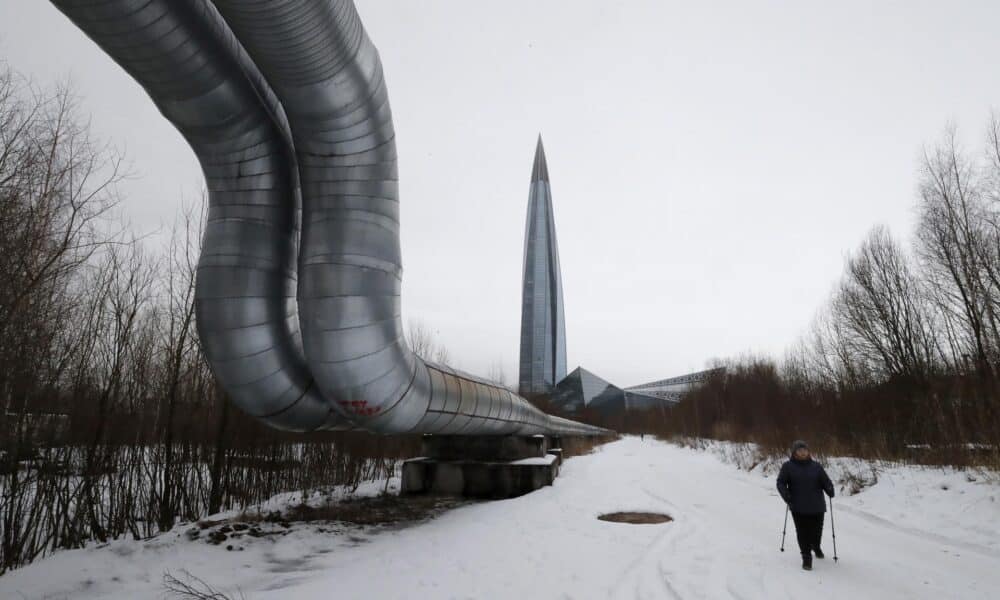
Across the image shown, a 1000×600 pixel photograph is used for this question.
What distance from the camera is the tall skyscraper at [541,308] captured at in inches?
5256

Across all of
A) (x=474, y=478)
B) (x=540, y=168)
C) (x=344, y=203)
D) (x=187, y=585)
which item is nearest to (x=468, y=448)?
(x=474, y=478)

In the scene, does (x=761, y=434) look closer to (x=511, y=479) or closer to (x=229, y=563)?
(x=511, y=479)

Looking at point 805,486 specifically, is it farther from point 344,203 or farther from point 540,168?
point 540,168

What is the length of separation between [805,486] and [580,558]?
3109 mm

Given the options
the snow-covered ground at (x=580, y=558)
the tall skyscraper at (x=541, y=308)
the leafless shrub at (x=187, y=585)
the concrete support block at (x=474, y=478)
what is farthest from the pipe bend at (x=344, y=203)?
the tall skyscraper at (x=541, y=308)

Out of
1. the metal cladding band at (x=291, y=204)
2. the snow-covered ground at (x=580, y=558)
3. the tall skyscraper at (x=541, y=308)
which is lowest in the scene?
the snow-covered ground at (x=580, y=558)

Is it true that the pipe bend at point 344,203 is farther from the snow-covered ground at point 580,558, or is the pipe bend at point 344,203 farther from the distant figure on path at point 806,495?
the distant figure on path at point 806,495

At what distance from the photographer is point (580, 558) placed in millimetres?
6312

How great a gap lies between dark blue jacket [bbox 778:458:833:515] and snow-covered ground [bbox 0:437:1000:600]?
0.70 meters

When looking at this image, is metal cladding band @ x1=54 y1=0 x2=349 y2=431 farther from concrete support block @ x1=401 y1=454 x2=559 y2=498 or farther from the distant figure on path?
concrete support block @ x1=401 y1=454 x2=559 y2=498

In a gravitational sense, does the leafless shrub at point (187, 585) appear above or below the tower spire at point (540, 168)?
below

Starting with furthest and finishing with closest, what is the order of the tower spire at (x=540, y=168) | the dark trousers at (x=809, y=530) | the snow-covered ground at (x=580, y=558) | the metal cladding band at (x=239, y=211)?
A: 1. the tower spire at (x=540, y=168)
2. the dark trousers at (x=809, y=530)
3. the snow-covered ground at (x=580, y=558)
4. the metal cladding band at (x=239, y=211)

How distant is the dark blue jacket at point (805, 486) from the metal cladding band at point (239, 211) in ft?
20.6

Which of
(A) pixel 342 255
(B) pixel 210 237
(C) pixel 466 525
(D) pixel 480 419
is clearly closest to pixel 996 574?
(C) pixel 466 525
